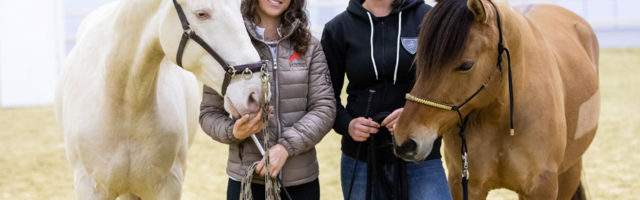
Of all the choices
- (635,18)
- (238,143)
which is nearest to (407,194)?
(238,143)

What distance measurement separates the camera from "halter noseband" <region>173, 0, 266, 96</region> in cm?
161

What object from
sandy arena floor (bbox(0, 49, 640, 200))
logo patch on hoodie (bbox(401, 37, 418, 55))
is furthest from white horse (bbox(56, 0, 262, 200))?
sandy arena floor (bbox(0, 49, 640, 200))

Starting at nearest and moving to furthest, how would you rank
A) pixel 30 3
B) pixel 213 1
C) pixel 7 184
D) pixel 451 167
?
pixel 213 1, pixel 451 167, pixel 7 184, pixel 30 3

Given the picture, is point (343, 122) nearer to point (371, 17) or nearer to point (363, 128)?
point (363, 128)

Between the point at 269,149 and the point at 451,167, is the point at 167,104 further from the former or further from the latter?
the point at 451,167

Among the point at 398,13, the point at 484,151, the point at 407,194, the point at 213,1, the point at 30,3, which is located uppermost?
the point at 213,1

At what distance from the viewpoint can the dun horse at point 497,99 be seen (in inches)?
68.9

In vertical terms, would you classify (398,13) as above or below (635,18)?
above

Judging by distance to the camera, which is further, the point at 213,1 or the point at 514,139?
the point at 514,139

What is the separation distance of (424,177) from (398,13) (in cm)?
61

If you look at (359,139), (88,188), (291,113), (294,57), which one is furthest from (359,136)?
(88,188)

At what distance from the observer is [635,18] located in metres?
11.4

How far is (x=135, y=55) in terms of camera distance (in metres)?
2.01

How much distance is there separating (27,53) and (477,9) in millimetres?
8902
